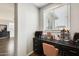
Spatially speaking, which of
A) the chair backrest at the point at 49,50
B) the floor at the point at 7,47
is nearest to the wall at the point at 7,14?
the floor at the point at 7,47

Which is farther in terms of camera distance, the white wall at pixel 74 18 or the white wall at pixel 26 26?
the white wall at pixel 26 26

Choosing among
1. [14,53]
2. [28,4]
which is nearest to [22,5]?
[28,4]

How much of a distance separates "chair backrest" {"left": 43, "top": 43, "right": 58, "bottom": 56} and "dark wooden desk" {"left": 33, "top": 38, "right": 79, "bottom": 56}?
0.06 metres

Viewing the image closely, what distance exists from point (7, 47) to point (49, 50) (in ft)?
2.39

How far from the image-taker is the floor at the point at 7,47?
2021 millimetres

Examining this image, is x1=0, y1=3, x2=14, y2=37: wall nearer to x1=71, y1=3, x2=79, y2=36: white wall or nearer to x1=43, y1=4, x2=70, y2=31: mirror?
x1=43, y1=4, x2=70, y2=31: mirror

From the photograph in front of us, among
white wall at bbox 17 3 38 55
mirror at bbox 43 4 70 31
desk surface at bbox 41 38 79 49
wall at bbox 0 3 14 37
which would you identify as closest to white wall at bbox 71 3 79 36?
mirror at bbox 43 4 70 31

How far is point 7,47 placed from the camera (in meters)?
2.04

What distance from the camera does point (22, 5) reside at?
206cm

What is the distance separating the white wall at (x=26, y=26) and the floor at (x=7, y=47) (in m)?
0.12

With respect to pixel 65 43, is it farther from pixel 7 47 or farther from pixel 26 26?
pixel 7 47

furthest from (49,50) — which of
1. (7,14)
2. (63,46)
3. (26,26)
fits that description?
(7,14)

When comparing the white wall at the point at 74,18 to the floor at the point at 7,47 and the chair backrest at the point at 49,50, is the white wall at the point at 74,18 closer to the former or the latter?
the chair backrest at the point at 49,50

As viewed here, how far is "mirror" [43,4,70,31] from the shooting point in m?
1.99
